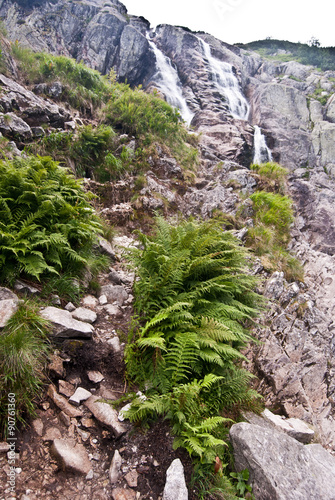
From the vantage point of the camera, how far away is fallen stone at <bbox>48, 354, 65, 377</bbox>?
273 centimetres

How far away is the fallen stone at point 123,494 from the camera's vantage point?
2053mm

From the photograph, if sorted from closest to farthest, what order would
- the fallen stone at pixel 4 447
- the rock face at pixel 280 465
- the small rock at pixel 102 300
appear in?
the fallen stone at pixel 4 447 < the rock face at pixel 280 465 < the small rock at pixel 102 300

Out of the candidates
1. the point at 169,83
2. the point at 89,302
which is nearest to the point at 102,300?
the point at 89,302

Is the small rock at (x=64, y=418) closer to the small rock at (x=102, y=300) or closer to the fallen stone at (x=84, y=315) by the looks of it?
the fallen stone at (x=84, y=315)

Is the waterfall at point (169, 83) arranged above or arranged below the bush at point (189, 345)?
above

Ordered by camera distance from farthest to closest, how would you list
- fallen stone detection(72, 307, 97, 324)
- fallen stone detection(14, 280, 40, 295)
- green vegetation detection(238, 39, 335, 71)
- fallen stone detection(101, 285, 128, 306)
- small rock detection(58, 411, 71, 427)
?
green vegetation detection(238, 39, 335, 71) → fallen stone detection(101, 285, 128, 306) → fallen stone detection(72, 307, 97, 324) → fallen stone detection(14, 280, 40, 295) → small rock detection(58, 411, 71, 427)

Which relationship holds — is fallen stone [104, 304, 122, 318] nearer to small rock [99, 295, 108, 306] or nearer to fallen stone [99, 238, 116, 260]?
small rock [99, 295, 108, 306]

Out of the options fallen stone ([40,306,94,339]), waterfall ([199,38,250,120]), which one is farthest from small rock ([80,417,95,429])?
waterfall ([199,38,250,120])

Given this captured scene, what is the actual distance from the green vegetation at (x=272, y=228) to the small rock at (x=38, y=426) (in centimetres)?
679

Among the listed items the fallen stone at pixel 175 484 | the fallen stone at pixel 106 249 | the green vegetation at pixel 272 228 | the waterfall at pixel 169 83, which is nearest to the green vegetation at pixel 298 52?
the waterfall at pixel 169 83

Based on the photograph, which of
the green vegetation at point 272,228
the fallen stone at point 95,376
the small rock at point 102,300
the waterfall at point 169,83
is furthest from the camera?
the waterfall at point 169,83

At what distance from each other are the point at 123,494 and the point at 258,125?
25546 mm

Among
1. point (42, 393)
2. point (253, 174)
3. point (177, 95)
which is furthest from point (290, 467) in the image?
point (177, 95)

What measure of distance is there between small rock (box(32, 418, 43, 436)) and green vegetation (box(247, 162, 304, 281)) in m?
6.79
